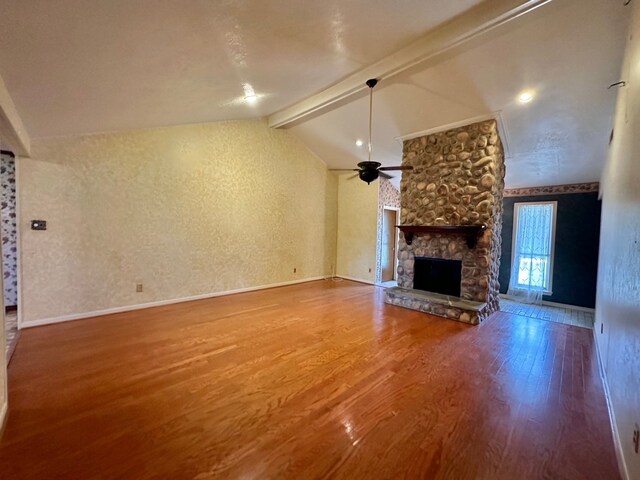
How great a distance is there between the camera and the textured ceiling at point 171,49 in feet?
5.38

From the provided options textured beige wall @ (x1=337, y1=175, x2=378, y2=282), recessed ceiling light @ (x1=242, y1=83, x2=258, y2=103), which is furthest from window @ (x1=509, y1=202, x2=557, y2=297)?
recessed ceiling light @ (x1=242, y1=83, x2=258, y2=103)

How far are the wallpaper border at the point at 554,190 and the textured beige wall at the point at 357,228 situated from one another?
3076mm

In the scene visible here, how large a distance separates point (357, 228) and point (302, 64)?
4.37 meters

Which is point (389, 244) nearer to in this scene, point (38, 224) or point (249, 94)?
point (249, 94)

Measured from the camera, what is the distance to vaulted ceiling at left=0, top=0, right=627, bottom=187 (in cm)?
179

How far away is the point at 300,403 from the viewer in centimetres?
202

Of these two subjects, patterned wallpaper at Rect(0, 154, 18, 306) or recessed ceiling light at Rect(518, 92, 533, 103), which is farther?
patterned wallpaper at Rect(0, 154, 18, 306)

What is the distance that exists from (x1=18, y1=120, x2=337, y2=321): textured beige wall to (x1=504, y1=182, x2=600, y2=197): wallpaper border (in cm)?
464

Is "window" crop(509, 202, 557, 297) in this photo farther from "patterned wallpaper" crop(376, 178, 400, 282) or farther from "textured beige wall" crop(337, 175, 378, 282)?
"textured beige wall" crop(337, 175, 378, 282)

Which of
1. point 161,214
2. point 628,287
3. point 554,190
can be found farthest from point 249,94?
point 554,190

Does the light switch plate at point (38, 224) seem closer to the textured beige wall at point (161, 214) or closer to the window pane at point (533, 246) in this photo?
the textured beige wall at point (161, 214)

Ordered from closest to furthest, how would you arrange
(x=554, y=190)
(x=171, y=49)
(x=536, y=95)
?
(x=171, y=49) < (x=536, y=95) < (x=554, y=190)

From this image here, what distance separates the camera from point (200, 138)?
469 centimetres

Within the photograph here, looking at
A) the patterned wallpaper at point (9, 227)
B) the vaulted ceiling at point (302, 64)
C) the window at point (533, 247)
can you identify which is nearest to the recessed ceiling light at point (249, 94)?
the vaulted ceiling at point (302, 64)
